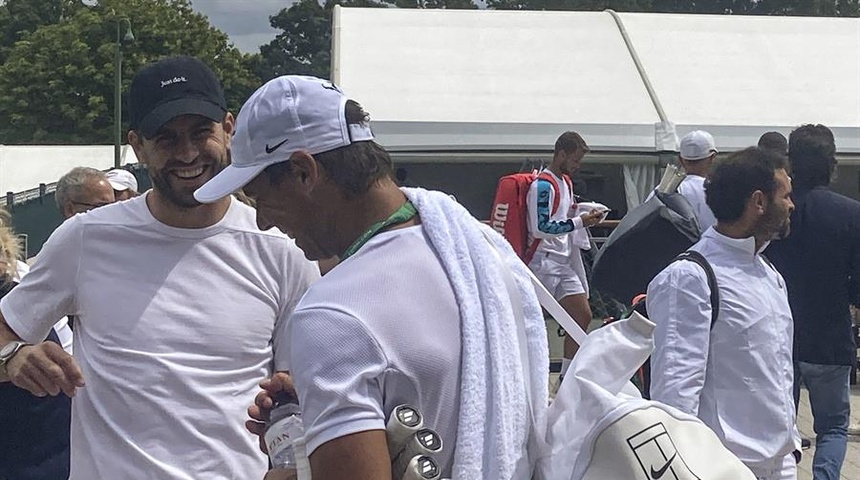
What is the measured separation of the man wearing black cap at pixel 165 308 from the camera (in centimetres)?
277

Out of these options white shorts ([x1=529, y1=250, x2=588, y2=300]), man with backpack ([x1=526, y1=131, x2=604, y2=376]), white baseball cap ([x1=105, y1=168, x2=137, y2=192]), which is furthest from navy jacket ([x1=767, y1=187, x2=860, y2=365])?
white shorts ([x1=529, y1=250, x2=588, y2=300])

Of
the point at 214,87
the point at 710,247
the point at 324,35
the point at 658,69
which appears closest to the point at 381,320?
the point at 214,87

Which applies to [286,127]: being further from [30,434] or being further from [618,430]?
[30,434]

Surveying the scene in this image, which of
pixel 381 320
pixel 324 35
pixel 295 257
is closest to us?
pixel 381 320

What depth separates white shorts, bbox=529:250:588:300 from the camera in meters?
8.86

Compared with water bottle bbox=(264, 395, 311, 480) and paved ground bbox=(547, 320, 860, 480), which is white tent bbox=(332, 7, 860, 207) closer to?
paved ground bbox=(547, 320, 860, 480)

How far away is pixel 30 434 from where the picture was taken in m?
3.60

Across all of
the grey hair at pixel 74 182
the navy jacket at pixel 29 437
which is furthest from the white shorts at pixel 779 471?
Result: the grey hair at pixel 74 182

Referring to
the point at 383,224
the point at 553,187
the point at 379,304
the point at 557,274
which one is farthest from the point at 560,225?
the point at 379,304

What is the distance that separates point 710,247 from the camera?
3.71 m

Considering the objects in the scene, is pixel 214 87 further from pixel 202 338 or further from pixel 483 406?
pixel 483 406

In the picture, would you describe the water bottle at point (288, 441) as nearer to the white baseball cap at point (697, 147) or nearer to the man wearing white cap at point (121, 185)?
the man wearing white cap at point (121, 185)

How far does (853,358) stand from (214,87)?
3.76m

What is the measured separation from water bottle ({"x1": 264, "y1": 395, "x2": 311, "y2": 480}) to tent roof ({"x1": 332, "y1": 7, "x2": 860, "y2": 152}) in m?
9.14
